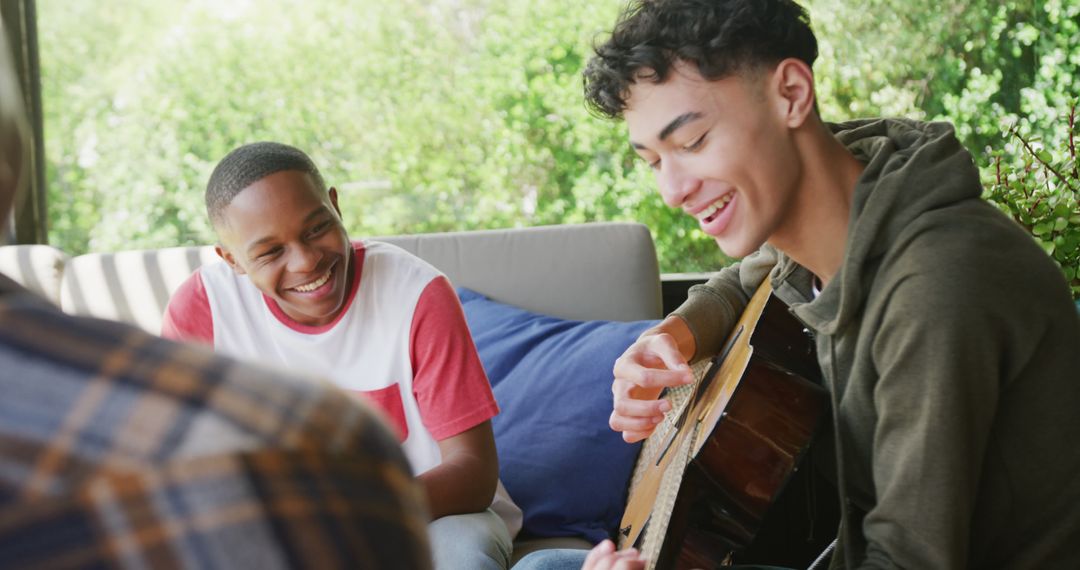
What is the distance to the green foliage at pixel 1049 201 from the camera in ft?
6.70

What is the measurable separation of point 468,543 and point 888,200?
83 centimetres

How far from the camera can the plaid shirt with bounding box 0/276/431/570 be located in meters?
0.37

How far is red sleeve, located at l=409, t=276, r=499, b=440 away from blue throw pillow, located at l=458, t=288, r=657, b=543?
413 millimetres

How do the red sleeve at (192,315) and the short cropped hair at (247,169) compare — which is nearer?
the short cropped hair at (247,169)

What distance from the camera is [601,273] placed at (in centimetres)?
247

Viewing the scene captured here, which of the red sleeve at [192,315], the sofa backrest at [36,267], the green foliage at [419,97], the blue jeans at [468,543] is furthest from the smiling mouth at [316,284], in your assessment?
the green foliage at [419,97]

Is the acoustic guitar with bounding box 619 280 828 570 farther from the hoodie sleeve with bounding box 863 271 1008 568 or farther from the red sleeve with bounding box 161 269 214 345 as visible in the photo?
the red sleeve with bounding box 161 269 214 345

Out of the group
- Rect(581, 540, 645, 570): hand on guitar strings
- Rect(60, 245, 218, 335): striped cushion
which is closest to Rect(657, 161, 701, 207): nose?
Rect(581, 540, 645, 570): hand on guitar strings

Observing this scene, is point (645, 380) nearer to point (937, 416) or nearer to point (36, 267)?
point (937, 416)

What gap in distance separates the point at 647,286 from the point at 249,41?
2011 millimetres

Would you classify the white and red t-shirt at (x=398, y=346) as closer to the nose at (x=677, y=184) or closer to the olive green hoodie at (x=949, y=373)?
the nose at (x=677, y=184)

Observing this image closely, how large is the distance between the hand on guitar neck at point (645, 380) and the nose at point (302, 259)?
0.55 m

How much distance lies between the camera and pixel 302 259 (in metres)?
1.71

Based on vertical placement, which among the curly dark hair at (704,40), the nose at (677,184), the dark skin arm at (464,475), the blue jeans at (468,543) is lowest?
the blue jeans at (468,543)
